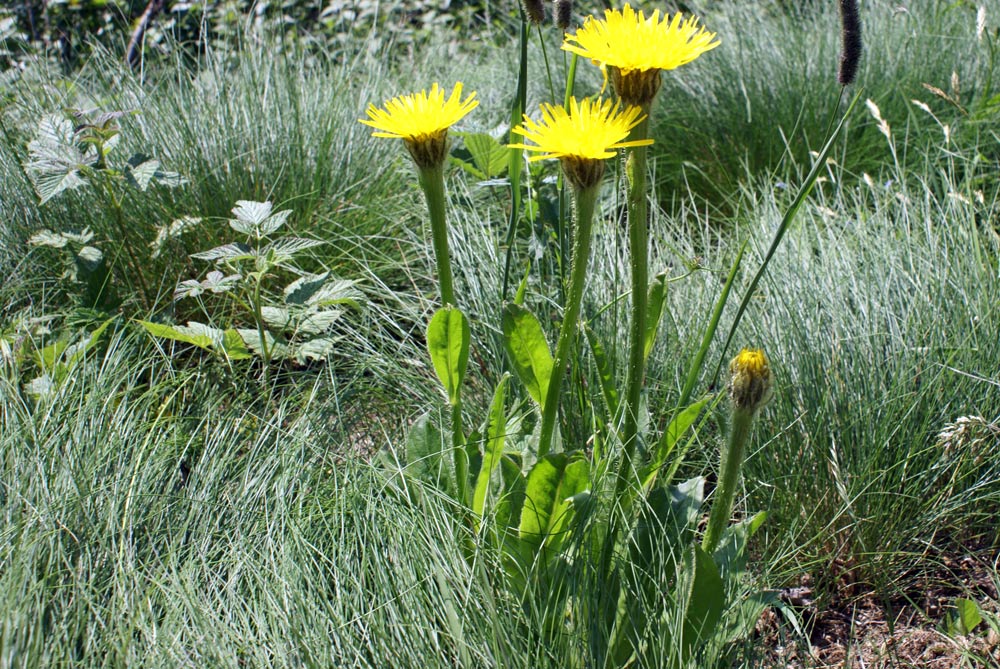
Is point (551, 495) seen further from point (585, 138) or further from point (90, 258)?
point (90, 258)

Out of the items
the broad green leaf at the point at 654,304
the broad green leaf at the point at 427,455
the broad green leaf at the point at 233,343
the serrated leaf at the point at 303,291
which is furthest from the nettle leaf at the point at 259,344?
the broad green leaf at the point at 654,304

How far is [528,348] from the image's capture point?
1.30 m

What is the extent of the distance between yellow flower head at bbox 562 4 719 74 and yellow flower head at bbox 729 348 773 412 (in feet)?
1.18

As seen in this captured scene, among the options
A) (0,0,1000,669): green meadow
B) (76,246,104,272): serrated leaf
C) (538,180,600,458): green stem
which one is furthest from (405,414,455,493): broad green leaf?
(76,246,104,272): serrated leaf

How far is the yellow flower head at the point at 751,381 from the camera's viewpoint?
1.10 metres

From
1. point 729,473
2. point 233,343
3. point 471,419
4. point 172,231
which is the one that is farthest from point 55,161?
point 729,473

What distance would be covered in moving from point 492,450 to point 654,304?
0.31 metres

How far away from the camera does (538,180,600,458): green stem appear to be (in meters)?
1.10

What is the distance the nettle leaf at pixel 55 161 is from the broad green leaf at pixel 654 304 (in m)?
1.33

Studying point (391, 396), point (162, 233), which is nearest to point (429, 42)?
point (162, 233)

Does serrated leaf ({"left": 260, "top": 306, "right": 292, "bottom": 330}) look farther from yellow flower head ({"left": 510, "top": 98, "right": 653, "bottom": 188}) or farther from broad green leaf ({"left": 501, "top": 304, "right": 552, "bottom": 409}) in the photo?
yellow flower head ({"left": 510, "top": 98, "right": 653, "bottom": 188})

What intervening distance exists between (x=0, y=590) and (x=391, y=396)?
0.92m

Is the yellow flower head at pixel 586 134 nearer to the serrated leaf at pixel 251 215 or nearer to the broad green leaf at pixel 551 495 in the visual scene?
the broad green leaf at pixel 551 495

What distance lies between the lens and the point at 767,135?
10.7 feet
